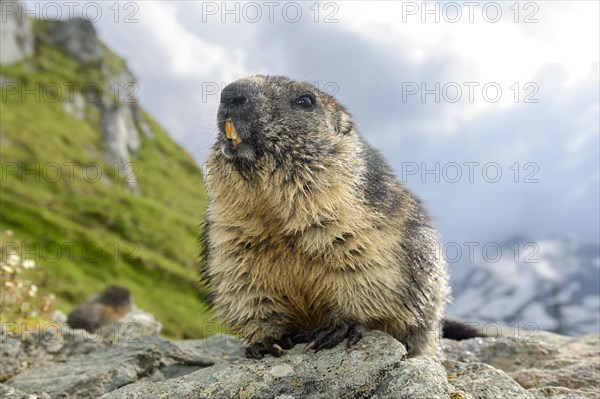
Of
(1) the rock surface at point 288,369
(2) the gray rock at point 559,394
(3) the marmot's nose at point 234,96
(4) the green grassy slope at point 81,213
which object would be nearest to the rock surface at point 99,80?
(4) the green grassy slope at point 81,213

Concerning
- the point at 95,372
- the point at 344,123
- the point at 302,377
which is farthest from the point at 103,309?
the point at 302,377

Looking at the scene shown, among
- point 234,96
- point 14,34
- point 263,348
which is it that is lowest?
point 263,348

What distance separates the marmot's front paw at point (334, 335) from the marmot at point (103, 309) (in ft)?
49.4

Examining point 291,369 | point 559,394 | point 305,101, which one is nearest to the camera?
point 291,369

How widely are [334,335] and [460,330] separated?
195 inches

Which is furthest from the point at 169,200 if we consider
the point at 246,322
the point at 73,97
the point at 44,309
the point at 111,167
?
the point at 246,322

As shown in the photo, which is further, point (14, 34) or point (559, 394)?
point (14, 34)

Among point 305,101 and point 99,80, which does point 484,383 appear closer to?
point 305,101

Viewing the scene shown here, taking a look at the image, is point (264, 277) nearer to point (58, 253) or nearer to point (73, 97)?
point (58, 253)

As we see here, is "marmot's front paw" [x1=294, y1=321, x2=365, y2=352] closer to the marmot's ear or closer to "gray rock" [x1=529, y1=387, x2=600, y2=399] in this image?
"gray rock" [x1=529, y1=387, x2=600, y2=399]

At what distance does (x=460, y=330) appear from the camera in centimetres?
1042

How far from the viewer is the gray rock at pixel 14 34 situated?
312 ft

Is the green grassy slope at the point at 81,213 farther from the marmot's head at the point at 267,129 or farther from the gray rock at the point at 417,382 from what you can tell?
the gray rock at the point at 417,382

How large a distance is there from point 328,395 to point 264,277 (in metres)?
1.59
